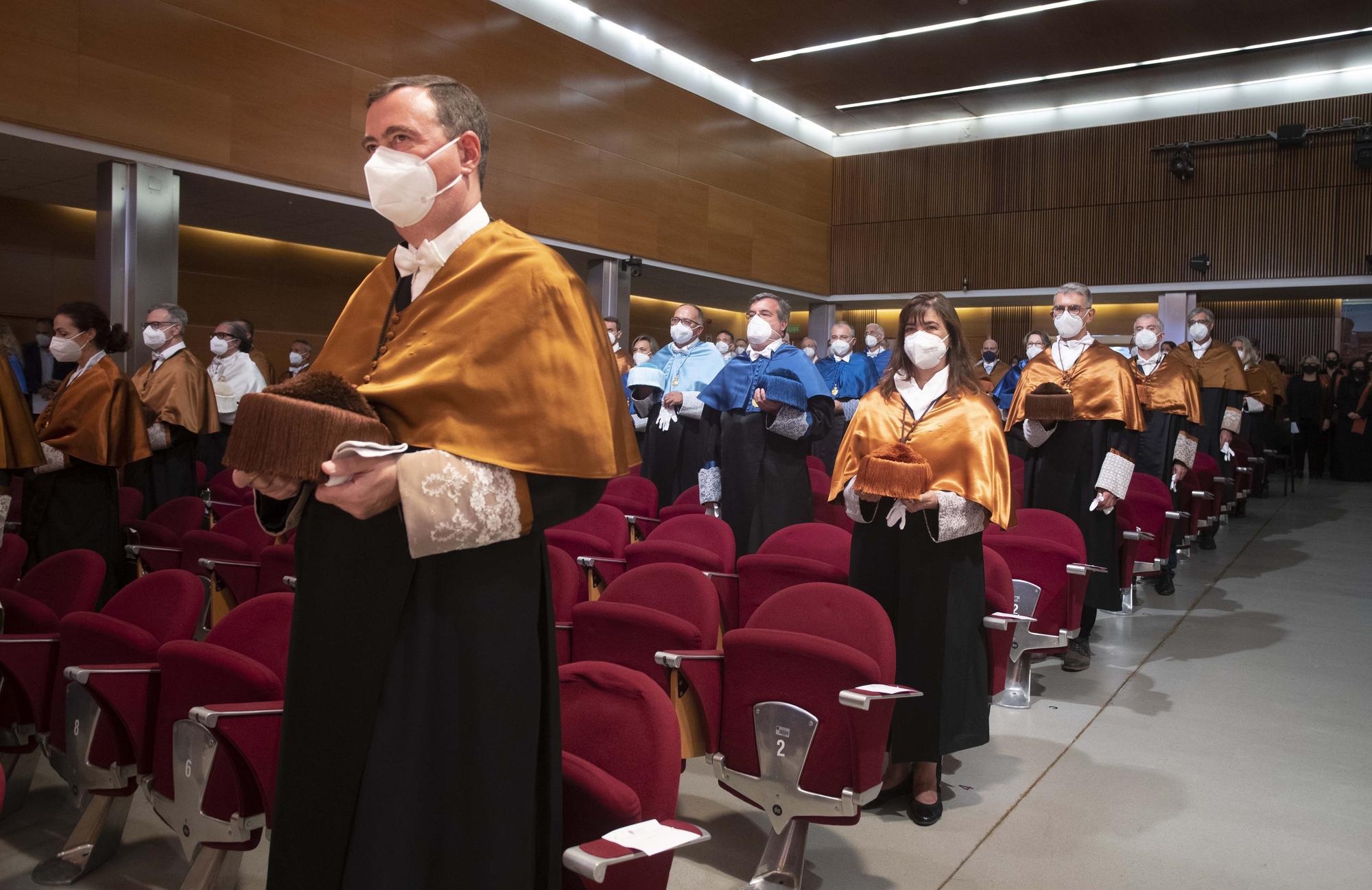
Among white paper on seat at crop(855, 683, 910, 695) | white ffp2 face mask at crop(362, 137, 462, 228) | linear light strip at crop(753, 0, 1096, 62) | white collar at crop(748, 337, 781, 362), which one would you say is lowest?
white paper on seat at crop(855, 683, 910, 695)

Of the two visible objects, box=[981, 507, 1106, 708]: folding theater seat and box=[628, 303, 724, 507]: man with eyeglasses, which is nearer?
box=[981, 507, 1106, 708]: folding theater seat

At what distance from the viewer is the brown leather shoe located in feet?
17.3

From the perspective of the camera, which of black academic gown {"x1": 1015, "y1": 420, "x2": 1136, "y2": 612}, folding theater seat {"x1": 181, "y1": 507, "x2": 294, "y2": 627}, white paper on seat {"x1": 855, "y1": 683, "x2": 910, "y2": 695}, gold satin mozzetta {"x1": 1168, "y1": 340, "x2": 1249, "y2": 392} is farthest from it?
gold satin mozzetta {"x1": 1168, "y1": 340, "x2": 1249, "y2": 392}

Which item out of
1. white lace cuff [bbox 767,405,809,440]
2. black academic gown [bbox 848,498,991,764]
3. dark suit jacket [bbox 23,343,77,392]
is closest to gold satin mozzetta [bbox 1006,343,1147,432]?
white lace cuff [bbox 767,405,809,440]

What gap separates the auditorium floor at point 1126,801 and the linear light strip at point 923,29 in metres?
9.13

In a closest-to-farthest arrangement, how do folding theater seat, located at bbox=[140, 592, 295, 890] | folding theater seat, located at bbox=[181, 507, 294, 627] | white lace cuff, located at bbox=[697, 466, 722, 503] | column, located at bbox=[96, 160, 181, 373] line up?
folding theater seat, located at bbox=[140, 592, 295, 890], folding theater seat, located at bbox=[181, 507, 294, 627], white lace cuff, located at bbox=[697, 466, 722, 503], column, located at bbox=[96, 160, 181, 373]

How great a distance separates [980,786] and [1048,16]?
38.2 feet

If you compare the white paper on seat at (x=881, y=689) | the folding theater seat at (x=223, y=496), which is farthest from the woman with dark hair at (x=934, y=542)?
the folding theater seat at (x=223, y=496)

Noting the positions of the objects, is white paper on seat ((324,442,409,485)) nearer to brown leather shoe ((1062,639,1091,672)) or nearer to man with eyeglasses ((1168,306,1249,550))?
brown leather shoe ((1062,639,1091,672))

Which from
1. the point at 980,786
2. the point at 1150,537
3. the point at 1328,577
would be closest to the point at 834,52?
the point at 1328,577

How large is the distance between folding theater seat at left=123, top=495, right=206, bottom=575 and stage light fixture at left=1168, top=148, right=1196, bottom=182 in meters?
15.0

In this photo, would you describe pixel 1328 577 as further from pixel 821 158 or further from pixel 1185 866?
pixel 821 158

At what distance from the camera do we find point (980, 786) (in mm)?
3717

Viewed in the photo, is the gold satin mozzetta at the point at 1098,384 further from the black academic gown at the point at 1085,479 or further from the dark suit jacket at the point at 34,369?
the dark suit jacket at the point at 34,369
